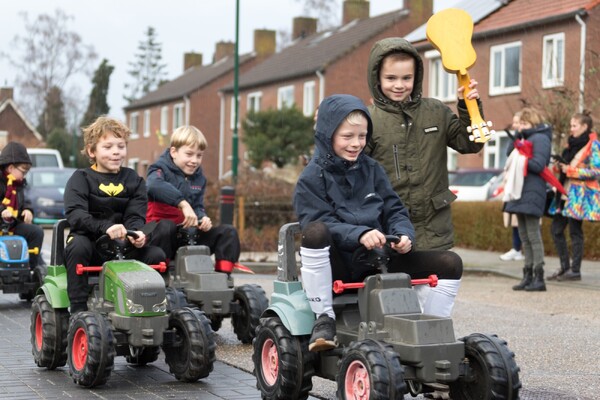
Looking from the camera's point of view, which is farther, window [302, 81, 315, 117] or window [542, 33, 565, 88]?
window [302, 81, 315, 117]

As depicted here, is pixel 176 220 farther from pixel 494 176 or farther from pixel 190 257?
pixel 494 176

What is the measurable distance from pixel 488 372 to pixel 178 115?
2514 inches

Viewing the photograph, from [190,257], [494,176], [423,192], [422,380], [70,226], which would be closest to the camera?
[422,380]

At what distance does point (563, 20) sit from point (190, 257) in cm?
2716

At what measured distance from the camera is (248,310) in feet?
29.1

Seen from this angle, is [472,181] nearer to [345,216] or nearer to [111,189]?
[111,189]

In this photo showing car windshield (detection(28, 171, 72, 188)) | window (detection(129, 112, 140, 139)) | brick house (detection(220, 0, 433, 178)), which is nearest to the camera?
car windshield (detection(28, 171, 72, 188))

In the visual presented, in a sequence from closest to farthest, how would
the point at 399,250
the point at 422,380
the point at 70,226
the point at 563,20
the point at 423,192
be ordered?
the point at 422,380, the point at 399,250, the point at 423,192, the point at 70,226, the point at 563,20

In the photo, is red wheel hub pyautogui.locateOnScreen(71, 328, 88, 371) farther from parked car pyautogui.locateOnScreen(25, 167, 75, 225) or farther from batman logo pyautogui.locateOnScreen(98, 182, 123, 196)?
parked car pyautogui.locateOnScreen(25, 167, 75, 225)

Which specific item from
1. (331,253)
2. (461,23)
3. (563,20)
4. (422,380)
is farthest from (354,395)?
(563,20)

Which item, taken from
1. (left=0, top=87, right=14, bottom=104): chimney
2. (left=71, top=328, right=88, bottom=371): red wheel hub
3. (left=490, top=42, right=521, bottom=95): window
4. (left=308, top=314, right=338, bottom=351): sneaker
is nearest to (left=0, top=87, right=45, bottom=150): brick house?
(left=0, top=87, right=14, bottom=104): chimney

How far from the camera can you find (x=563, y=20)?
34.1 meters

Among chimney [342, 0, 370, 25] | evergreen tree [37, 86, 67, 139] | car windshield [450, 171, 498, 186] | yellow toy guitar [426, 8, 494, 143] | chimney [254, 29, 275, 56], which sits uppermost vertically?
chimney [342, 0, 370, 25]

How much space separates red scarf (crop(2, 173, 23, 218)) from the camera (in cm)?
1155
